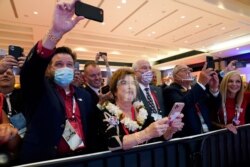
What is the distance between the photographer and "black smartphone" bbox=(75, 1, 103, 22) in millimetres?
1013

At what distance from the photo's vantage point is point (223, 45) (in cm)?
1198

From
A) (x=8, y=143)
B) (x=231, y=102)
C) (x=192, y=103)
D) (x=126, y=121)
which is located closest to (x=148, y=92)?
(x=192, y=103)

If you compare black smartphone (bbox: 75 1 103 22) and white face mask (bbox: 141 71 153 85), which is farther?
white face mask (bbox: 141 71 153 85)

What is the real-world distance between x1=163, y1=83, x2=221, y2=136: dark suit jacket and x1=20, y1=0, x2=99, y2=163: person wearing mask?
99 cm

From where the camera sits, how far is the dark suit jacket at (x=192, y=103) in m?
2.09

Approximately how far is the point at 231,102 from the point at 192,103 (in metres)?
0.62

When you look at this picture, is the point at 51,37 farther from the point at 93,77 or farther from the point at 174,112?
→ the point at 93,77

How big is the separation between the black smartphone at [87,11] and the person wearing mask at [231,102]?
1.83 meters

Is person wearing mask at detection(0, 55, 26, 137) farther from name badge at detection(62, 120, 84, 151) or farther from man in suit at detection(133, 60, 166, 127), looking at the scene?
man in suit at detection(133, 60, 166, 127)

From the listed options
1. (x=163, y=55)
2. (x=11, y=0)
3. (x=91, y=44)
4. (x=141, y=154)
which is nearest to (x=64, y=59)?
(x=141, y=154)

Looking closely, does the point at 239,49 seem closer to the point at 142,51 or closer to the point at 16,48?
the point at 142,51

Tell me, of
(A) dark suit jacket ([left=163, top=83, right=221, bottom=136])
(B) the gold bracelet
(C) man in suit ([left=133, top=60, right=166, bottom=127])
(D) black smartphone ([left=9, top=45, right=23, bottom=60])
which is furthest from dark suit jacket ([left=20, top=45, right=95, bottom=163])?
(A) dark suit jacket ([left=163, top=83, right=221, bottom=136])

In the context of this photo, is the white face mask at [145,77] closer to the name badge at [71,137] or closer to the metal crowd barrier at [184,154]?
the metal crowd barrier at [184,154]

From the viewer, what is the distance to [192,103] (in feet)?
7.02
